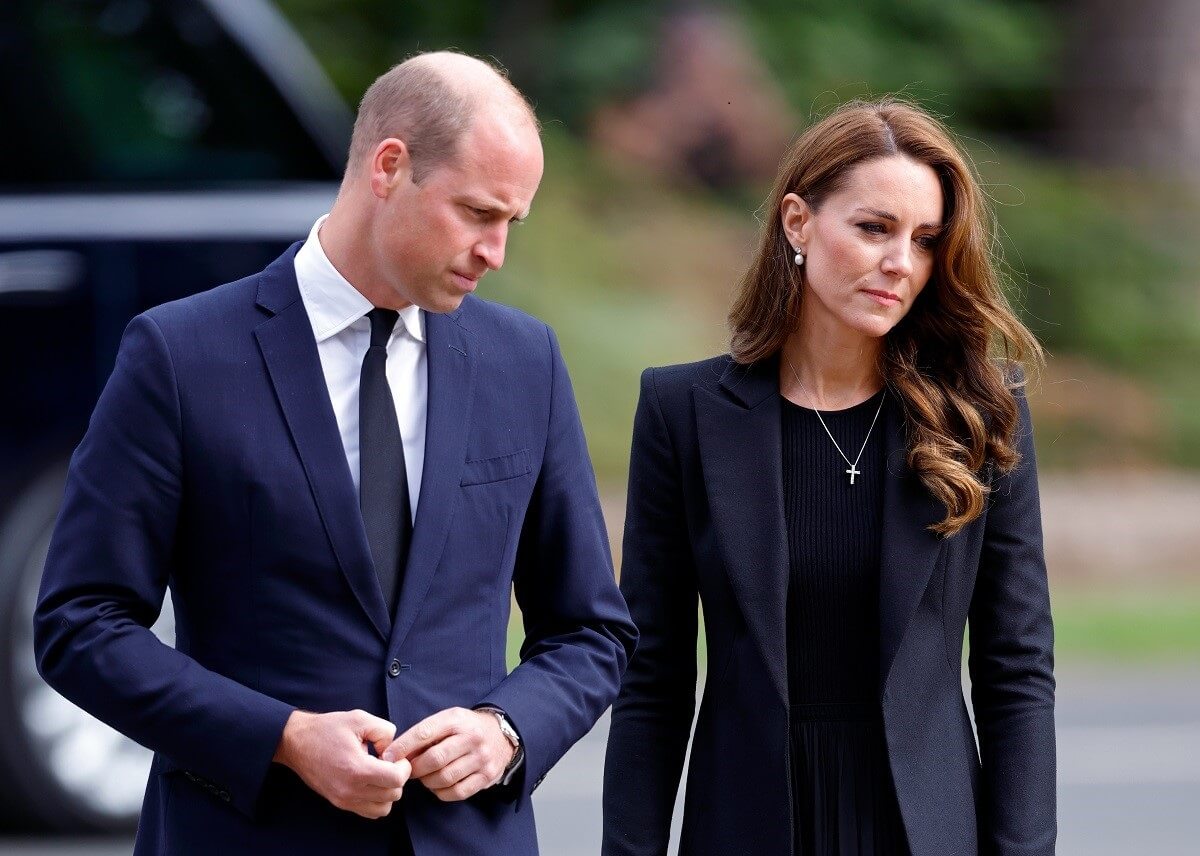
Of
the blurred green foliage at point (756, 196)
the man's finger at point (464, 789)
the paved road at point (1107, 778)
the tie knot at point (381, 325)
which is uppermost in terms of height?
the blurred green foliage at point (756, 196)

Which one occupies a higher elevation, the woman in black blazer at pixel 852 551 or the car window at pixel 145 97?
the car window at pixel 145 97

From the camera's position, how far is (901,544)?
9.77ft

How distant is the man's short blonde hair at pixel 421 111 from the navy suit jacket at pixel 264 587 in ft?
0.79

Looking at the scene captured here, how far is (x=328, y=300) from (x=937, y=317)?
38.5 inches

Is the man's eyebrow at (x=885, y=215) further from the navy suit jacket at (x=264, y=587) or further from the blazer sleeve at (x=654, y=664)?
the navy suit jacket at (x=264, y=587)

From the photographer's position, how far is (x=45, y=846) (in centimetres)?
557

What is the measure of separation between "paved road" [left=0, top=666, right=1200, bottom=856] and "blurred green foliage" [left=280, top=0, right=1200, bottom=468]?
16.9 feet

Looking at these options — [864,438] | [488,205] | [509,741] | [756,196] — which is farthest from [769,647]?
[756,196]

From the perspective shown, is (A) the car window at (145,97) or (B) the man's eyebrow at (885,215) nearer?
(B) the man's eyebrow at (885,215)

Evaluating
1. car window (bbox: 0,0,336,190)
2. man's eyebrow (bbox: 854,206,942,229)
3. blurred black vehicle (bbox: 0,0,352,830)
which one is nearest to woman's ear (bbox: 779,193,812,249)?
man's eyebrow (bbox: 854,206,942,229)

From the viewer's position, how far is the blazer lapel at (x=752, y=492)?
296 centimetres

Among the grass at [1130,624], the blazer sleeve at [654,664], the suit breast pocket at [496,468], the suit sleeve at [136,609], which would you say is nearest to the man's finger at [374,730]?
the suit sleeve at [136,609]

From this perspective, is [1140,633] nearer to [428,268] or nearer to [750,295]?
[750,295]

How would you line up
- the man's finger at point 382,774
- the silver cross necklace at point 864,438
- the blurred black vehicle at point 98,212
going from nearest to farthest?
the man's finger at point 382,774, the silver cross necklace at point 864,438, the blurred black vehicle at point 98,212
